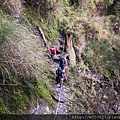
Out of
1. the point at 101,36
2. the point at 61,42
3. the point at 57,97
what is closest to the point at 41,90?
the point at 57,97

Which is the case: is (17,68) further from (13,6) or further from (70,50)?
(70,50)

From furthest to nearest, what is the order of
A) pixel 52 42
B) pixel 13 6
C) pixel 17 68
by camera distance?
pixel 52 42 → pixel 13 6 → pixel 17 68

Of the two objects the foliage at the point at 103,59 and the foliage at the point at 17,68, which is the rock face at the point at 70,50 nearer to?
the foliage at the point at 103,59

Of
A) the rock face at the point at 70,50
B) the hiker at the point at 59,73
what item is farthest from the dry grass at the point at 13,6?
the rock face at the point at 70,50

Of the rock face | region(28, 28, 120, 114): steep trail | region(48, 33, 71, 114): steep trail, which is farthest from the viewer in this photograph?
the rock face

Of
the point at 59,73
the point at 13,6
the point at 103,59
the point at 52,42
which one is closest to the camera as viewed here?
the point at 13,6

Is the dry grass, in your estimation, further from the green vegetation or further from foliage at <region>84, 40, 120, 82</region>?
foliage at <region>84, 40, 120, 82</region>

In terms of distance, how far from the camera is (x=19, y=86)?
11.4 feet

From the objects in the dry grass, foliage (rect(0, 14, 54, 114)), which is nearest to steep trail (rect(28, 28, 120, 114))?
foliage (rect(0, 14, 54, 114))

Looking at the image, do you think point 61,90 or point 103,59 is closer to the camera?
point 61,90

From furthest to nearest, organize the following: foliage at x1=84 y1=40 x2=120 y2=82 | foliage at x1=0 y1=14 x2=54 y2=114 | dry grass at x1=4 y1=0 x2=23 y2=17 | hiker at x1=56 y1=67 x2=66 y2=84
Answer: foliage at x1=84 y1=40 x2=120 y2=82
hiker at x1=56 y1=67 x2=66 y2=84
dry grass at x1=4 y1=0 x2=23 y2=17
foliage at x1=0 y1=14 x2=54 y2=114

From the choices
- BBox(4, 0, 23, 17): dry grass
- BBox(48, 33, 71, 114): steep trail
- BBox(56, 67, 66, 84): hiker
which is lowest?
BBox(48, 33, 71, 114): steep trail

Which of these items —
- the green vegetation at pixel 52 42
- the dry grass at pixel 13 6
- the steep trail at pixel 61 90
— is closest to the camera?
the green vegetation at pixel 52 42

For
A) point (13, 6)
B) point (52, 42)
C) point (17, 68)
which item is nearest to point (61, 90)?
point (52, 42)
